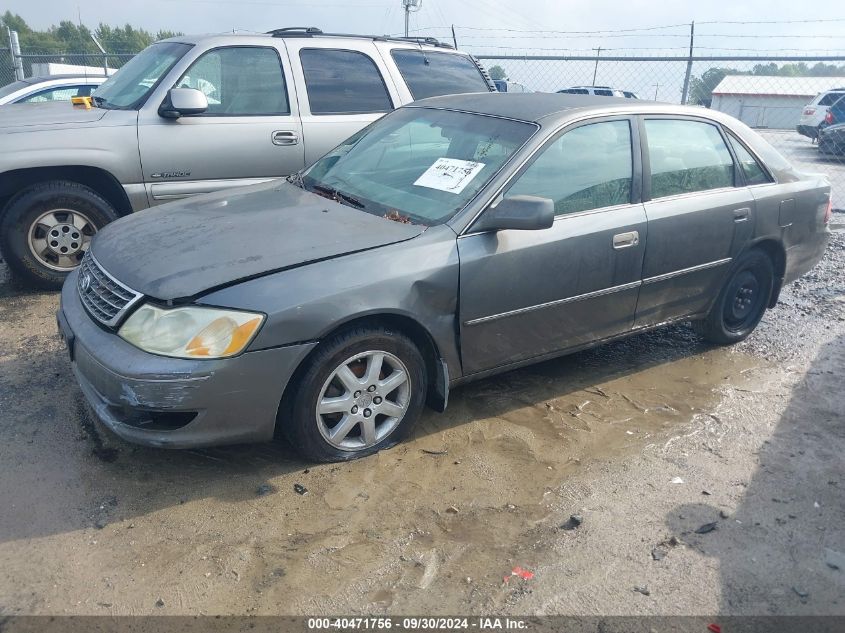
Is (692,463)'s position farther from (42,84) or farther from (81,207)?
(42,84)

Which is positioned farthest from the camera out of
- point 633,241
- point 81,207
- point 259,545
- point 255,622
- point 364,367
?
point 81,207

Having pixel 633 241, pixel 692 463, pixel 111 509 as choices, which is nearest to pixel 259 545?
pixel 111 509

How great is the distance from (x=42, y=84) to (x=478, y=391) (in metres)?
7.05

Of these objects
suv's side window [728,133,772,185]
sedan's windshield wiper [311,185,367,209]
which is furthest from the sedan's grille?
suv's side window [728,133,772,185]

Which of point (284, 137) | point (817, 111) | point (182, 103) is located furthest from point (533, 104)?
point (817, 111)

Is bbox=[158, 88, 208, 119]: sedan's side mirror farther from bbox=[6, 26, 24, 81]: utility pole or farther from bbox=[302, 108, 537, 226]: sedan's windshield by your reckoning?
bbox=[6, 26, 24, 81]: utility pole

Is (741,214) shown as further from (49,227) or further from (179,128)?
(49,227)

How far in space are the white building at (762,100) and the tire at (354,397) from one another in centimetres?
3153

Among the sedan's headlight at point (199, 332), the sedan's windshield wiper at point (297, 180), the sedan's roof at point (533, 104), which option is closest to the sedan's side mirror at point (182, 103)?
the sedan's windshield wiper at point (297, 180)

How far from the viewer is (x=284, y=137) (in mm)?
5758

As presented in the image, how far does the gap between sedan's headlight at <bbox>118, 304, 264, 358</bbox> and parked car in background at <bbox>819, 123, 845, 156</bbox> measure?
16887 mm

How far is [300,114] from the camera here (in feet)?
19.1

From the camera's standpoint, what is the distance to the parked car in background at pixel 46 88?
797 cm

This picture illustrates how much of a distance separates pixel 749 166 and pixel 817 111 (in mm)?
18158
